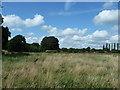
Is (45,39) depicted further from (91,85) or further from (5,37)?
(91,85)

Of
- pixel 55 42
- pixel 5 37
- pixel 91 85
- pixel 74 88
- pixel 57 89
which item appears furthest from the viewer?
pixel 55 42

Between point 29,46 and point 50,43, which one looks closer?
point 29,46

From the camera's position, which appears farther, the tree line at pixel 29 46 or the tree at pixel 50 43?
the tree at pixel 50 43

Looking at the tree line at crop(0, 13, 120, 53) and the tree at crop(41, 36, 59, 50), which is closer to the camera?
the tree line at crop(0, 13, 120, 53)

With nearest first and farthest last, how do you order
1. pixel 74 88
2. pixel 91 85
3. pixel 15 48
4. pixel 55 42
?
1. pixel 74 88
2. pixel 91 85
3. pixel 15 48
4. pixel 55 42

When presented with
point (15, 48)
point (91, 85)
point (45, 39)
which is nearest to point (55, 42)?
point (45, 39)

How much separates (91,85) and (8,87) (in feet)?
7.75

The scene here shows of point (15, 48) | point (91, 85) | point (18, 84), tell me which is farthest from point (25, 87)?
point (15, 48)

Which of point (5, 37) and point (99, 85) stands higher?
point (5, 37)

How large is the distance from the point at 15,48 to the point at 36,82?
48.2 meters

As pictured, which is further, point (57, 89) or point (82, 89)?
point (82, 89)

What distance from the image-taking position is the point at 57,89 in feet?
16.4

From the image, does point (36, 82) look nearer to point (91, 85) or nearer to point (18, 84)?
point (18, 84)

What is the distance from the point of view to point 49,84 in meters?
5.39
